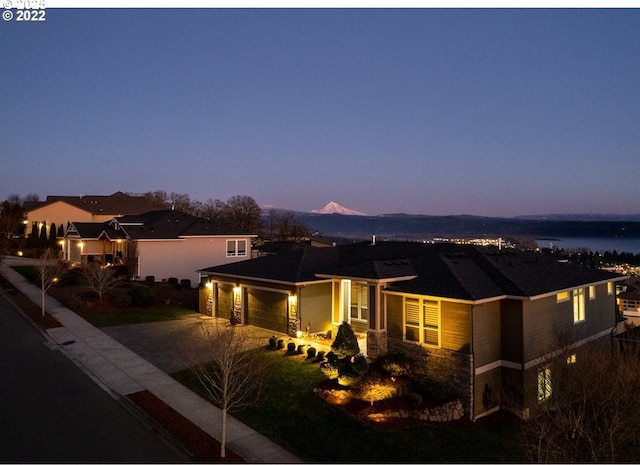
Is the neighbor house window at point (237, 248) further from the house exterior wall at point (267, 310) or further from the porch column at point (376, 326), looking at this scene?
the porch column at point (376, 326)

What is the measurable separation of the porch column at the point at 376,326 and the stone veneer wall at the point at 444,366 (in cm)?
55

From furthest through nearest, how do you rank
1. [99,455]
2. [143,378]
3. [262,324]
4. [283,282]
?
1. [262,324]
2. [283,282]
3. [143,378]
4. [99,455]

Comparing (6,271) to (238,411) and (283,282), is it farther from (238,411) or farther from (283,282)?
(238,411)

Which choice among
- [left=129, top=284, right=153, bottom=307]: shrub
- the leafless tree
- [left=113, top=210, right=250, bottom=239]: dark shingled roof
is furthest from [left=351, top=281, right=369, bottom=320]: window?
[left=113, top=210, right=250, bottom=239]: dark shingled roof

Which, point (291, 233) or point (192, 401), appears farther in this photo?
point (291, 233)

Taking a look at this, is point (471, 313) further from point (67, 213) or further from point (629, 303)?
point (67, 213)

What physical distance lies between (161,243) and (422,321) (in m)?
24.9

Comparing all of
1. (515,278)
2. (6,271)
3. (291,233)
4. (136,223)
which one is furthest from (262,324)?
(291,233)

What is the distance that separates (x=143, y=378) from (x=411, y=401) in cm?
854

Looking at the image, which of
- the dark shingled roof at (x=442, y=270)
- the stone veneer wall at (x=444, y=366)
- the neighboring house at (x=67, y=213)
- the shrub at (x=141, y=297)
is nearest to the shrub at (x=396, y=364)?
the stone veneer wall at (x=444, y=366)

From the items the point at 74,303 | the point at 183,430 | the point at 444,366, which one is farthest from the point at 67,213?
the point at 444,366

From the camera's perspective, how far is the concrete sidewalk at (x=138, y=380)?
421 inches

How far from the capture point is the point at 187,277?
3594cm

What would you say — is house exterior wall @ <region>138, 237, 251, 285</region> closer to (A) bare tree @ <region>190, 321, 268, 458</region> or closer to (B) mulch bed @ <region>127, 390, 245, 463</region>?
(A) bare tree @ <region>190, 321, 268, 458</region>
